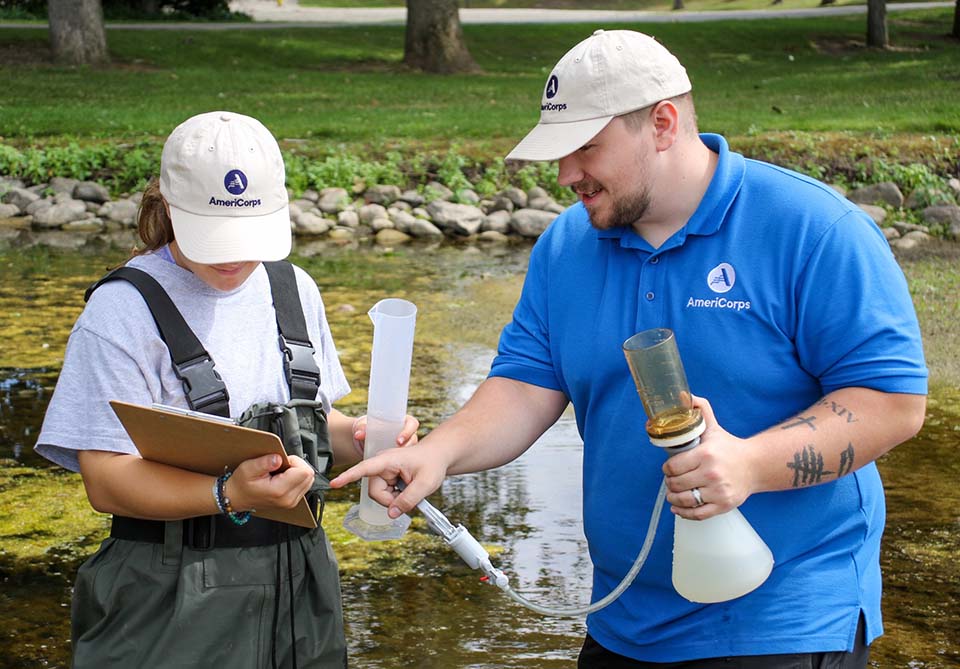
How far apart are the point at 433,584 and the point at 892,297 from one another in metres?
3.14

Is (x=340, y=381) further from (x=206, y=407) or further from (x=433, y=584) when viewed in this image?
(x=433, y=584)

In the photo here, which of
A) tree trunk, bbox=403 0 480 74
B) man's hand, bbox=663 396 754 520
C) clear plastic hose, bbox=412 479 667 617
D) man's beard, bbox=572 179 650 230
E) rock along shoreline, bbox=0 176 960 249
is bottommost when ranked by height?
rock along shoreline, bbox=0 176 960 249

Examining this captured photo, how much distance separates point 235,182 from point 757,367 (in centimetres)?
106

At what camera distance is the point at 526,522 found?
19.5ft

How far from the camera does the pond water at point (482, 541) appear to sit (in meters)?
4.84

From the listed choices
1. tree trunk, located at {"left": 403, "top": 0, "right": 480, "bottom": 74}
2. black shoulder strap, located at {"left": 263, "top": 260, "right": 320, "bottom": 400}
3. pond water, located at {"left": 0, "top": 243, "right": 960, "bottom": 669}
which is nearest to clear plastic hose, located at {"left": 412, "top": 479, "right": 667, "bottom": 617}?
black shoulder strap, located at {"left": 263, "top": 260, "right": 320, "bottom": 400}

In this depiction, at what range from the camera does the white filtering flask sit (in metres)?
2.46

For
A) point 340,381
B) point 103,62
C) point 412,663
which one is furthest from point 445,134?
point 340,381

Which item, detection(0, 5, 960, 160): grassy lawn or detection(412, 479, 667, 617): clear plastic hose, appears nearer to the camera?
detection(412, 479, 667, 617): clear plastic hose

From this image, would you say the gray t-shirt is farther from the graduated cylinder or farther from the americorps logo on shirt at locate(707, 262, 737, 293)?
the americorps logo on shirt at locate(707, 262, 737, 293)

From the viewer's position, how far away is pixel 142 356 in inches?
103

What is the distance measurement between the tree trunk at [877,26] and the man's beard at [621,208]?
26585mm

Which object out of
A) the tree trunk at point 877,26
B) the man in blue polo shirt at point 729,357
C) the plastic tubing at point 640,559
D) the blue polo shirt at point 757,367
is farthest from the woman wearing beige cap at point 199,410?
the tree trunk at point 877,26

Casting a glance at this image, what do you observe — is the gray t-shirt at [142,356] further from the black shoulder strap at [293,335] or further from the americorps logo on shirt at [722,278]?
the americorps logo on shirt at [722,278]
